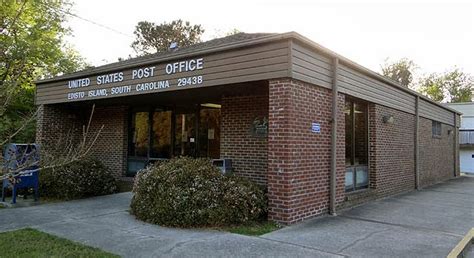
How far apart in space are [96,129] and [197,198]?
8.15 meters

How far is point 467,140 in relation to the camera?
26.3m

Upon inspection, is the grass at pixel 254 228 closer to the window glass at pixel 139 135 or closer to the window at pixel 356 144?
the window at pixel 356 144

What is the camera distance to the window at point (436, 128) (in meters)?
16.6

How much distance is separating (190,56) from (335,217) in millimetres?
4563

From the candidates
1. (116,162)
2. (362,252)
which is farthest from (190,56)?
(116,162)

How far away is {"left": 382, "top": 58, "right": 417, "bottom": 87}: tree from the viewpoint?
5397 centimetres

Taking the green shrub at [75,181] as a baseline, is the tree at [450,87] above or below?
above

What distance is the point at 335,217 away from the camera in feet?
26.9

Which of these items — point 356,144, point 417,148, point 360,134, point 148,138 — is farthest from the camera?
point 417,148

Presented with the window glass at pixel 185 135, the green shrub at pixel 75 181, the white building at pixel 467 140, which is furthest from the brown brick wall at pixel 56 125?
the white building at pixel 467 140

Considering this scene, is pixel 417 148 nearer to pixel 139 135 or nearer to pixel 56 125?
pixel 139 135

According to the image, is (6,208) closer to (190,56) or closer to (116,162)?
(116,162)

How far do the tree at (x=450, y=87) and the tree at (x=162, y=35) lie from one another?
34.3m

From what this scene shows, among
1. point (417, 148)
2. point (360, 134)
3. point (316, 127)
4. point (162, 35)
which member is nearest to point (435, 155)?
point (417, 148)
